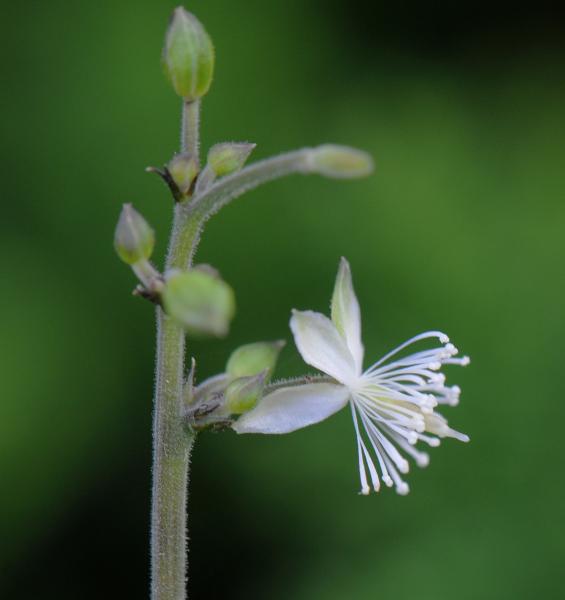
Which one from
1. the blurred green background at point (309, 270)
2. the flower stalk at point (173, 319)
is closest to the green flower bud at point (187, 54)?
the flower stalk at point (173, 319)

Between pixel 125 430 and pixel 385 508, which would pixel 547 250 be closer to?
pixel 385 508

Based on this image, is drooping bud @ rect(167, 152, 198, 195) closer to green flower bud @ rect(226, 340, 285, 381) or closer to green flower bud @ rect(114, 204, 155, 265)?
green flower bud @ rect(114, 204, 155, 265)

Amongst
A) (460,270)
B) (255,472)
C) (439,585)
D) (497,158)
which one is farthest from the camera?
(497,158)

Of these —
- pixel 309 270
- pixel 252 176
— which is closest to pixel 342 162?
pixel 252 176

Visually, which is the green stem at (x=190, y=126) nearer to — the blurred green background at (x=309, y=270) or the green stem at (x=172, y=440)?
the green stem at (x=172, y=440)

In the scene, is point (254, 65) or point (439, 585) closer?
point (439, 585)

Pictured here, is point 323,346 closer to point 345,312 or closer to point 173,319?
point 345,312

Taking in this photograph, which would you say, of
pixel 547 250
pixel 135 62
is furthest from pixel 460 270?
pixel 135 62
